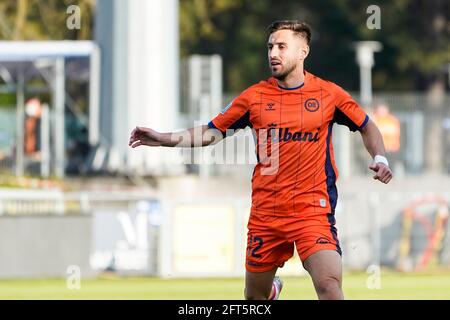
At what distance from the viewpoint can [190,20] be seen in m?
50.3

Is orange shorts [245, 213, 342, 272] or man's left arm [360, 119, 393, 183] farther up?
man's left arm [360, 119, 393, 183]

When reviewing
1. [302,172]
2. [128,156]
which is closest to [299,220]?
[302,172]

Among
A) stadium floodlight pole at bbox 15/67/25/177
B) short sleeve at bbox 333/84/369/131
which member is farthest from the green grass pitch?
stadium floodlight pole at bbox 15/67/25/177

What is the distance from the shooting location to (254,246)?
32.8 ft

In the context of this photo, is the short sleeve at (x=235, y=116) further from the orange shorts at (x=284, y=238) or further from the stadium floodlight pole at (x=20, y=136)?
the stadium floodlight pole at (x=20, y=136)

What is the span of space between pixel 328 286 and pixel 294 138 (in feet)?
3.52

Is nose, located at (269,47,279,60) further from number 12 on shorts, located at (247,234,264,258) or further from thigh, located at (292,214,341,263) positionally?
number 12 on shorts, located at (247,234,264,258)

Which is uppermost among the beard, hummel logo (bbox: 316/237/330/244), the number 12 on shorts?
the beard

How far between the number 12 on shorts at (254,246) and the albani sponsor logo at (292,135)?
0.70 metres

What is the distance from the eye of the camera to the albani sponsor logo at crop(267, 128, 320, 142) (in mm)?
9836

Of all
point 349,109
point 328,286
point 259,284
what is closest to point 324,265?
point 328,286

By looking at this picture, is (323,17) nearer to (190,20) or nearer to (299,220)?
(190,20)

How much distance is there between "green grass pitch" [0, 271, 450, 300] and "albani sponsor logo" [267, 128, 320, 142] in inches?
274

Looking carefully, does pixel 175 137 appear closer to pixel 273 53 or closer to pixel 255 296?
pixel 273 53
